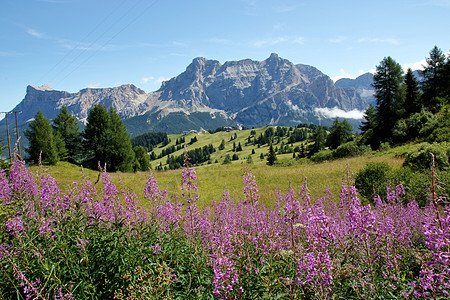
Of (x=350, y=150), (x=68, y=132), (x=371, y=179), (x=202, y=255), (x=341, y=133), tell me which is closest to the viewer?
(x=202, y=255)

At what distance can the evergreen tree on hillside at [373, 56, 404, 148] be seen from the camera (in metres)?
50.9

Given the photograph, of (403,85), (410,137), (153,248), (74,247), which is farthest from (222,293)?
(403,85)

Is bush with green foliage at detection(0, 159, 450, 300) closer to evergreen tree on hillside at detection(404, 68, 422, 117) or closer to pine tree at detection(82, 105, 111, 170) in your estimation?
pine tree at detection(82, 105, 111, 170)

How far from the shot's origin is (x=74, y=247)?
4.67 m

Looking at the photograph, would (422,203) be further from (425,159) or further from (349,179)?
(349,179)

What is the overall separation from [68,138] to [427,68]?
8464cm

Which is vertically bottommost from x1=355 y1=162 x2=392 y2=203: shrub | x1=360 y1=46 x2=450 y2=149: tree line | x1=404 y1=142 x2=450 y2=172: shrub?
x1=355 y1=162 x2=392 y2=203: shrub

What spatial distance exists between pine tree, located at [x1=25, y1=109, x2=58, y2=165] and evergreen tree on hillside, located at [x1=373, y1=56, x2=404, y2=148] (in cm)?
6098

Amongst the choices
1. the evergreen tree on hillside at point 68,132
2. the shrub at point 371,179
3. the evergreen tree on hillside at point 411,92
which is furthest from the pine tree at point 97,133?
the evergreen tree on hillside at point 411,92

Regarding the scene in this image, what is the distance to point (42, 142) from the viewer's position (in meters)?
47.1

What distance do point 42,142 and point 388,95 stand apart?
223ft

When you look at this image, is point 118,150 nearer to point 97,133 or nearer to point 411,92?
point 97,133

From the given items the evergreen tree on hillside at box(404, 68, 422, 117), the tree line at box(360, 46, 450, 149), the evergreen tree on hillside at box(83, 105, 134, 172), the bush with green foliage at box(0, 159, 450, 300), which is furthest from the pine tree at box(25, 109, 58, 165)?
the evergreen tree on hillside at box(404, 68, 422, 117)

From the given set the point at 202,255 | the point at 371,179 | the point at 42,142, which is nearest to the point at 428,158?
the point at 371,179
